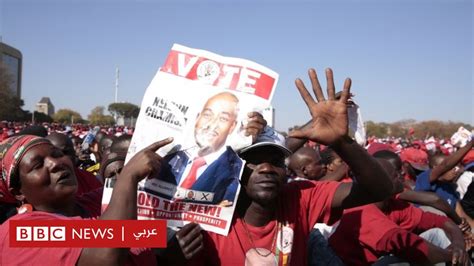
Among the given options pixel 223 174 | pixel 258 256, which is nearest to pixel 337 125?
pixel 223 174

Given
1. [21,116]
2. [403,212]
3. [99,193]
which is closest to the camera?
[99,193]

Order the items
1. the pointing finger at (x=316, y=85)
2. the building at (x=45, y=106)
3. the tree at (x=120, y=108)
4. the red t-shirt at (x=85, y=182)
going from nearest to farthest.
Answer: the pointing finger at (x=316, y=85) → the red t-shirt at (x=85, y=182) → the tree at (x=120, y=108) → the building at (x=45, y=106)

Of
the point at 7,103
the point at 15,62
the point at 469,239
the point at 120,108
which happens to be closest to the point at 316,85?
the point at 469,239

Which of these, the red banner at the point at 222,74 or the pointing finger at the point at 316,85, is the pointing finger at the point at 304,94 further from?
the red banner at the point at 222,74

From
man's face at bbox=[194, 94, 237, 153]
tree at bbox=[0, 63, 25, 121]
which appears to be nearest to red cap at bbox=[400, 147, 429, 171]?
man's face at bbox=[194, 94, 237, 153]

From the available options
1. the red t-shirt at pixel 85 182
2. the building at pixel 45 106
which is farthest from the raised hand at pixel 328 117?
the building at pixel 45 106

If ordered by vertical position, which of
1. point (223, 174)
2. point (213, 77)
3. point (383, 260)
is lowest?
point (383, 260)

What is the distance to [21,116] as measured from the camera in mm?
45312

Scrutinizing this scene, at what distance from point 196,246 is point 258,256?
0.37m

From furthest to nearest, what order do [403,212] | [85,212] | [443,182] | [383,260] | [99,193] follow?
[443,182] → [403,212] → [383,260] → [99,193] → [85,212]

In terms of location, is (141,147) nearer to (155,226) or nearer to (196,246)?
(155,226)

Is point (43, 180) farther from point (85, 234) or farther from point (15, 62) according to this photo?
point (15, 62)

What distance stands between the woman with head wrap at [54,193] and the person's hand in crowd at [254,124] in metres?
0.39

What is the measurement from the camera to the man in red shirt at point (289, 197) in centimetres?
185
